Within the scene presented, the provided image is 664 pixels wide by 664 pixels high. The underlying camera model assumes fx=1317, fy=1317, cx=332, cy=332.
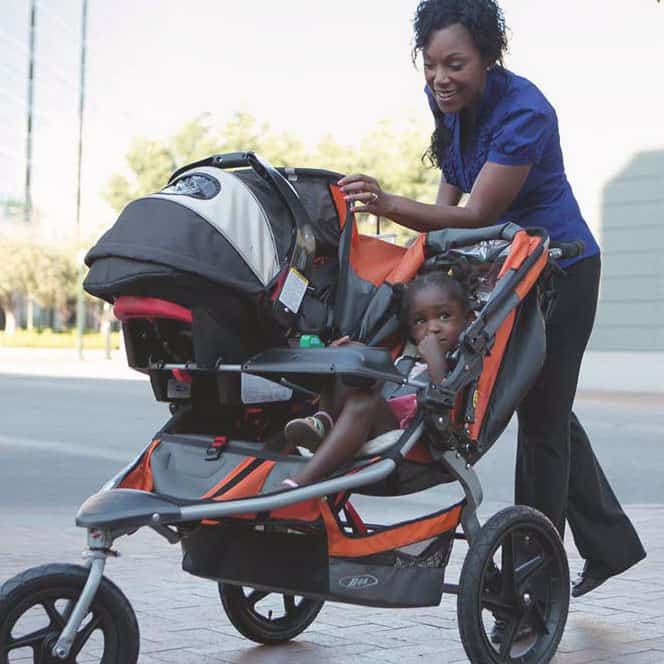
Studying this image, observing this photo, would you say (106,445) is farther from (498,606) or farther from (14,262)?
(14,262)

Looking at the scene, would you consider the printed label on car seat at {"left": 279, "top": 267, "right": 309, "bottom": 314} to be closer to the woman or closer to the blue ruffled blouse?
the woman

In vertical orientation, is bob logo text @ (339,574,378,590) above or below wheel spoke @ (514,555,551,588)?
above

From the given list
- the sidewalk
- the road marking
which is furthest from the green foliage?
the sidewalk

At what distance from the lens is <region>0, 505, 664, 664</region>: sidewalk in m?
4.03

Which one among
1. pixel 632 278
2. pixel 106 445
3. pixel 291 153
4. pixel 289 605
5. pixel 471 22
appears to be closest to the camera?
pixel 471 22

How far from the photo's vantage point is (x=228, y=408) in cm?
376

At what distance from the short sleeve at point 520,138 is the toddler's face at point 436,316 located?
0.48 meters

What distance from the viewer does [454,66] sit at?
152 inches

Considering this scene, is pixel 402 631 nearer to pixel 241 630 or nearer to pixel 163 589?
pixel 241 630

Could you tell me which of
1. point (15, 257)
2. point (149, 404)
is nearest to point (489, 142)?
point (149, 404)

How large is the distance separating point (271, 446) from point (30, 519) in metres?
3.90

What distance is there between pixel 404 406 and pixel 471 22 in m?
1.13

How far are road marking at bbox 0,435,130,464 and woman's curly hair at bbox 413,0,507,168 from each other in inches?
258

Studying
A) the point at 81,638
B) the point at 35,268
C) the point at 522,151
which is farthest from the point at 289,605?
the point at 35,268
